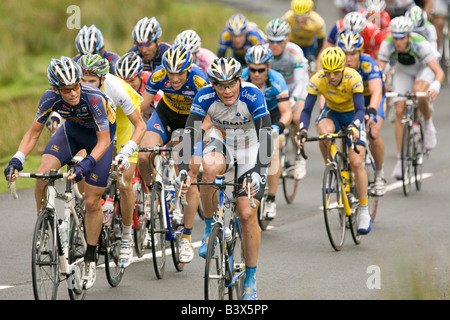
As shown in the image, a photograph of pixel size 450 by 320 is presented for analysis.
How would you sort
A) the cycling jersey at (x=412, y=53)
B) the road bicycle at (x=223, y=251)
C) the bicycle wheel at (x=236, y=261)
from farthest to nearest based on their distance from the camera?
the cycling jersey at (x=412, y=53), the bicycle wheel at (x=236, y=261), the road bicycle at (x=223, y=251)

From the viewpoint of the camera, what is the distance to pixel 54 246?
762 centimetres

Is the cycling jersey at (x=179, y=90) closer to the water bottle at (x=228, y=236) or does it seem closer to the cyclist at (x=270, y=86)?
the cyclist at (x=270, y=86)

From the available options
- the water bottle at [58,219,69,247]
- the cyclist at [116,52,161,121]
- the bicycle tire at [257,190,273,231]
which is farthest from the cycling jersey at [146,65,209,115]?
the water bottle at [58,219,69,247]

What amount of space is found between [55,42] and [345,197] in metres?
14.9

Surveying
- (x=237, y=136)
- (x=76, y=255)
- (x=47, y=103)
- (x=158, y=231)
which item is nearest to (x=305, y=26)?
(x=158, y=231)

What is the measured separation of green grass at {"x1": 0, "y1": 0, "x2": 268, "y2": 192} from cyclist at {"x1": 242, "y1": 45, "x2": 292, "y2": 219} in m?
8.71

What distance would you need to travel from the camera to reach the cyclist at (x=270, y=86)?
10.7m

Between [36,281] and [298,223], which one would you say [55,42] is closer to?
[298,223]

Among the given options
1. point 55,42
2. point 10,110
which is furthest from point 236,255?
point 55,42

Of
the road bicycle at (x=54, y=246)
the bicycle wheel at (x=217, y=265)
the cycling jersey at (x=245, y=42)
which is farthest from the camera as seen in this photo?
the cycling jersey at (x=245, y=42)

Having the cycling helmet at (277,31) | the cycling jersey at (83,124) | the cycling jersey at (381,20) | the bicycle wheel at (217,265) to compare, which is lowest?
the bicycle wheel at (217,265)

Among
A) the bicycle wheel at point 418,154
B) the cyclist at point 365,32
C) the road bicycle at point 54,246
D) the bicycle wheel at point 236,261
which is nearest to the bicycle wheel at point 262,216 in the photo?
the bicycle wheel at point 418,154

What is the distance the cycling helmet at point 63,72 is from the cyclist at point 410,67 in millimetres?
6526

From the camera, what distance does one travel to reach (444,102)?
20.0m
